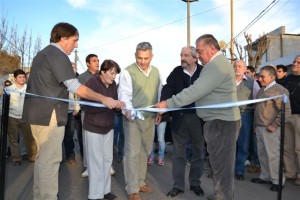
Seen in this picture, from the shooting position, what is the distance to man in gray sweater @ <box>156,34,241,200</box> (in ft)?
12.7

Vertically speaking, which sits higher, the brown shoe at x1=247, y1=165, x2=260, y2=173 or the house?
the house

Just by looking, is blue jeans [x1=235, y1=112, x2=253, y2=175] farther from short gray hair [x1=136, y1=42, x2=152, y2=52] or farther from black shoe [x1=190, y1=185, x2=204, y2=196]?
short gray hair [x1=136, y1=42, x2=152, y2=52]

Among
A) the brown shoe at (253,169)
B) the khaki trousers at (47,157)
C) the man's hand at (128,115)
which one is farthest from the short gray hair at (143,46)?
the brown shoe at (253,169)

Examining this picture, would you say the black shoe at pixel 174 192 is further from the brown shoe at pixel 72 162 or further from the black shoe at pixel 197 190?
the brown shoe at pixel 72 162

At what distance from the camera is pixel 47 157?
3639 mm

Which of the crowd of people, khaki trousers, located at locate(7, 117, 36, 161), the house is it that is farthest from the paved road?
the house

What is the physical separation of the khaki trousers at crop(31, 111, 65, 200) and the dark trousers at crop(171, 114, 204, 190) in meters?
2.09

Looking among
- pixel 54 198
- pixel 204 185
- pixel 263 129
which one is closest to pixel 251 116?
pixel 263 129

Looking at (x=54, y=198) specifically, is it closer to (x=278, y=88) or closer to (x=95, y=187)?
(x=95, y=187)

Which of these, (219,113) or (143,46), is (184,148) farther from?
(143,46)

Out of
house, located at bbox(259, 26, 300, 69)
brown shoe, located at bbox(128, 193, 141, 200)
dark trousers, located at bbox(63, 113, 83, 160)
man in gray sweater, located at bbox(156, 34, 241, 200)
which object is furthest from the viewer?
house, located at bbox(259, 26, 300, 69)

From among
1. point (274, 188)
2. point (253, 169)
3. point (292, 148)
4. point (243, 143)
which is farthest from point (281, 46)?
point (274, 188)

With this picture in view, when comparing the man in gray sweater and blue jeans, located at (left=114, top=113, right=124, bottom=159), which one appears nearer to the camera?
Result: the man in gray sweater

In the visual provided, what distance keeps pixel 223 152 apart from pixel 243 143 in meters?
2.54
